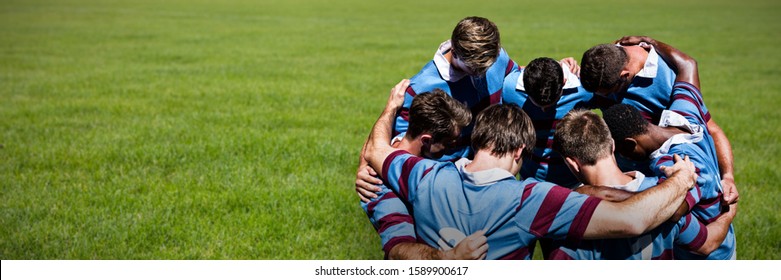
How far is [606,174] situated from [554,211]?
0.36 m

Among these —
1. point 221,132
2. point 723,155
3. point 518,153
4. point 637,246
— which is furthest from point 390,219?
point 221,132

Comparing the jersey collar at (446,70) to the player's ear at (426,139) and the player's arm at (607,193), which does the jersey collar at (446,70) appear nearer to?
the player's ear at (426,139)

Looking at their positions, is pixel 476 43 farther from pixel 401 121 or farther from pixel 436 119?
pixel 401 121

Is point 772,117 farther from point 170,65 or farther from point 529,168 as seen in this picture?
point 170,65

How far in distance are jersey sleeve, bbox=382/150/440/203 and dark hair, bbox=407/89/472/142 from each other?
216 mm

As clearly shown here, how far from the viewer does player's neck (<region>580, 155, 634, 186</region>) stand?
3164 millimetres

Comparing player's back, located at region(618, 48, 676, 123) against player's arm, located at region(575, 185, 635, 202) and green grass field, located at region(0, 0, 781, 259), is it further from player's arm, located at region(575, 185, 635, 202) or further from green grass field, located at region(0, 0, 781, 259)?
green grass field, located at region(0, 0, 781, 259)

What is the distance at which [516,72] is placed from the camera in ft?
14.3

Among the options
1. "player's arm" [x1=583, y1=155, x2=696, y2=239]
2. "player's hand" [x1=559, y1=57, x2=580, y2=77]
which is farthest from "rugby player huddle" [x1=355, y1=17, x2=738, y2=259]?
"player's hand" [x1=559, y1=57, x2=580, y2=77]

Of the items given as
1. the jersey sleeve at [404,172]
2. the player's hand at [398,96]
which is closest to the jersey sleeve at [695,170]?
the jersey sleeve at [404,172]

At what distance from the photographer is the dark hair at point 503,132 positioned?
322 cm

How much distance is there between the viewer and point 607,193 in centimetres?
305
